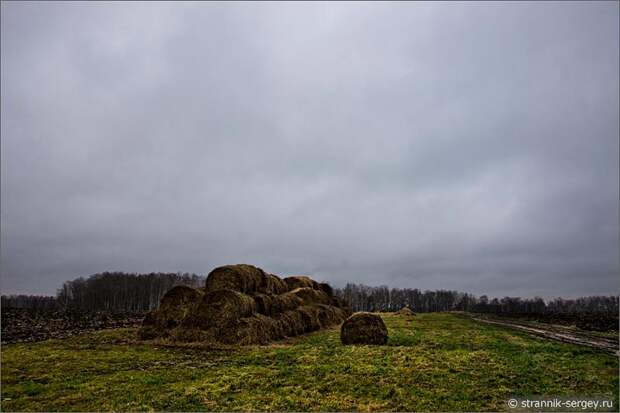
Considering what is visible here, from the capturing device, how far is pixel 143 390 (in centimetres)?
1078

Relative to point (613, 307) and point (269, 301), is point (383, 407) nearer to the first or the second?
point (269, 301)

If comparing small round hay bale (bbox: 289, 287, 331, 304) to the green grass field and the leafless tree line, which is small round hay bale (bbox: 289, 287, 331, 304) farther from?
the leafless tree line

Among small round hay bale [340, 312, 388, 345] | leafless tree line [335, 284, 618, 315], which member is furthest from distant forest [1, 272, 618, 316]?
small round hay bale [340, 312, 388, 345]

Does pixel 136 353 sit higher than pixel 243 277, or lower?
lower

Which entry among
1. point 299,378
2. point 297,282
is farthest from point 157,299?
point 299,378

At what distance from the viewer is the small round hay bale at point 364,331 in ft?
63.3

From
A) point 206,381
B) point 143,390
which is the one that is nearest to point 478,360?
point 206,381

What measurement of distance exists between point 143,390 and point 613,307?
217 m

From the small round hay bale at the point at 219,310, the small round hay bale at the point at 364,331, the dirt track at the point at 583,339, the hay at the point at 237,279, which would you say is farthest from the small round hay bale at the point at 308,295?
the dirt track at the point at 583,339

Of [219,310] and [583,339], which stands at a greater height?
[219,310]

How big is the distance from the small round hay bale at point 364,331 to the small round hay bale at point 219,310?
595 cm

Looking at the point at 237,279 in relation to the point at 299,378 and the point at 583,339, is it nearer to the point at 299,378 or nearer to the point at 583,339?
the point at 299,378

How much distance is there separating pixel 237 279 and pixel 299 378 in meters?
15.0

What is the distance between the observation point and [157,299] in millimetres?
108188
